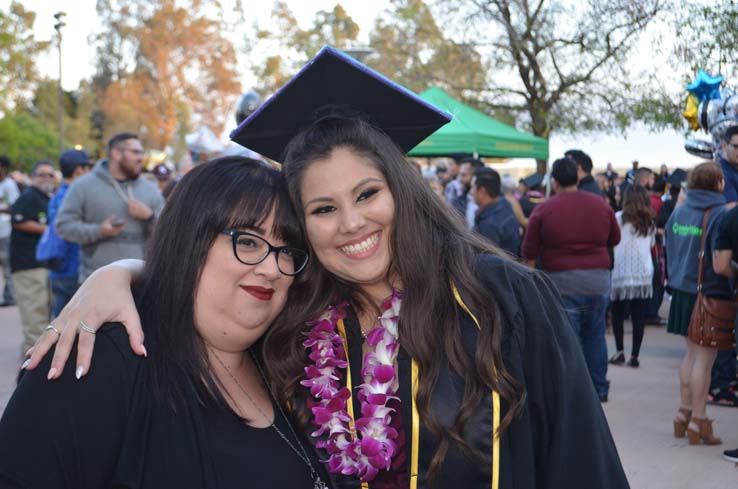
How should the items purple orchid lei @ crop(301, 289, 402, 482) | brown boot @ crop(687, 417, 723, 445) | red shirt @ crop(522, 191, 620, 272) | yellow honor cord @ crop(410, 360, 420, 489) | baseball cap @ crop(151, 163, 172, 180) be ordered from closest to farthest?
yellow honor cord @ crop(410, 360, 420, 489), purple orchid lei @ crop(301, 289, 402, 482), brown boot @ crop(687, 417, 723, 445), red shirt @ crop(522, 191, 620, 272), baseball cap @ crop(151, 163, 172, 180)

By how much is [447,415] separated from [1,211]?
36.0 feet

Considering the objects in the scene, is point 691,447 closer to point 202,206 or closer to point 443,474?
point 443,474

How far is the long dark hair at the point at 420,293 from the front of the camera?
221 cm

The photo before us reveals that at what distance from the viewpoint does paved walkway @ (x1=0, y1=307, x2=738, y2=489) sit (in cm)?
516

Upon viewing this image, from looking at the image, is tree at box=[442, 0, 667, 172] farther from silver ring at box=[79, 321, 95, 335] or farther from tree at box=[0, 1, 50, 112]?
tree at box=[0, 1, 50, 112]

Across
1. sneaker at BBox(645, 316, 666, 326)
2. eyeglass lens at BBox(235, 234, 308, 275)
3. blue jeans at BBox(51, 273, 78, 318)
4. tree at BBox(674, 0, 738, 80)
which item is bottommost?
sneaker at BBox(645, 316, 666, 326)

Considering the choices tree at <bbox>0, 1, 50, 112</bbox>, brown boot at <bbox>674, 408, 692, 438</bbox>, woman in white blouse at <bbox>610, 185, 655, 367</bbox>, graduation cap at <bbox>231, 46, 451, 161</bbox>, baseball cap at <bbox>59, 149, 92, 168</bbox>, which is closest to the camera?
graduation cap at <bbox>231, 46, 451, 161</bbox>

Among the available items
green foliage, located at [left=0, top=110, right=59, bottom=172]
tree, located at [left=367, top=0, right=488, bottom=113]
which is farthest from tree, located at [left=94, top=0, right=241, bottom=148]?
tree, located at [left=367, top=0, right=488, bottom=113]

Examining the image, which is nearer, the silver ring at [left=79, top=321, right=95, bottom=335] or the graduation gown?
the silver ring at [left=79, top=321, right=95, bottom=335]

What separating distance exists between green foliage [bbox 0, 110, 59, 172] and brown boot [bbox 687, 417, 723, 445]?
35373mm

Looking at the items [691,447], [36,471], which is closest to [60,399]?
[36,471]

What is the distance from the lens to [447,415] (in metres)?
2.22

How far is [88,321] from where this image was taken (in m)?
2.03

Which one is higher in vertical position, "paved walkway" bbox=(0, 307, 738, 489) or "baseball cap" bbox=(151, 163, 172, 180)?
"baseball cap" bbox=(151, 163, 172, 180)
